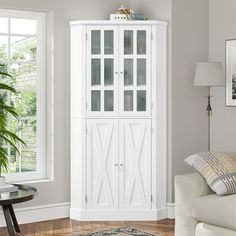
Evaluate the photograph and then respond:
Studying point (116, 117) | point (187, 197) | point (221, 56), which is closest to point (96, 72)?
point (116, 117)

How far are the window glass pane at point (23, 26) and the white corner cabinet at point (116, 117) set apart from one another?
0.41 meters

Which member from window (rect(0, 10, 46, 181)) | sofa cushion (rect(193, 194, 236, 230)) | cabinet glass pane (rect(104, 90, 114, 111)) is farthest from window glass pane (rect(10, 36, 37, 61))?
sofa cushion (rect(193, 194, 236, 230))

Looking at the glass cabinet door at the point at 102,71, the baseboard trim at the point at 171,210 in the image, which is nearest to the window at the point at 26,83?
the glass cabinet door at the point at 102,71

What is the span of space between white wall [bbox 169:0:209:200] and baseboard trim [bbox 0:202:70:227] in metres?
1.22

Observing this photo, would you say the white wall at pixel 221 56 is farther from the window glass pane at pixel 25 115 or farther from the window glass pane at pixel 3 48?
the window glass pane at pixel 3 48

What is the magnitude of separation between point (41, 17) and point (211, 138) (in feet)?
7.41

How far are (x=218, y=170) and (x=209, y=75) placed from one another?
1.44 meters

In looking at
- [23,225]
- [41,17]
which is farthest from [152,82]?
[23,225]

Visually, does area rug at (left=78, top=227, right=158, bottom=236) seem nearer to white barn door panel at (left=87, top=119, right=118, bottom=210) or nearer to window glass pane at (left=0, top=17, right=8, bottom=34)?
white barn door panel at (left=87, top=119, right=118, bottom=210)

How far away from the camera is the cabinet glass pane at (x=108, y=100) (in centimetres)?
587

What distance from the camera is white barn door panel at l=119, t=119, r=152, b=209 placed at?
5.88 m

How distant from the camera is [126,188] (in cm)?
590

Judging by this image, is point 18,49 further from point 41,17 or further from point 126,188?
point 126,188

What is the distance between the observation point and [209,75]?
231 inches
